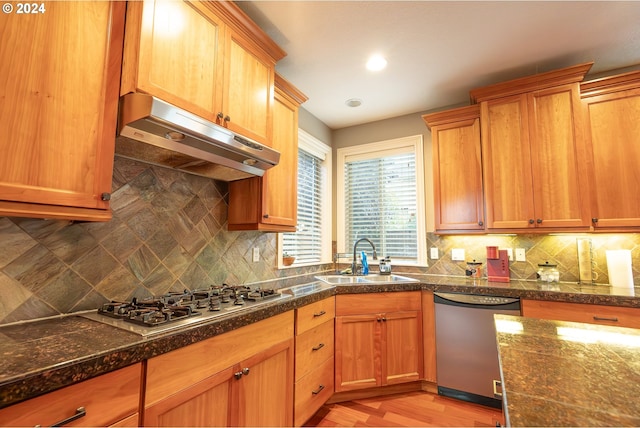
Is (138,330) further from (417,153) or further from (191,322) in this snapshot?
(417,153)

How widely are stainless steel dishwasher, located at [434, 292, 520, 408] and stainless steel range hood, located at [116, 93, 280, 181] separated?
6.08 ft

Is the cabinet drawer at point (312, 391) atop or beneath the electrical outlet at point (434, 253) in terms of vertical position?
beneath

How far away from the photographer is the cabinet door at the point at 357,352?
238 centimetres

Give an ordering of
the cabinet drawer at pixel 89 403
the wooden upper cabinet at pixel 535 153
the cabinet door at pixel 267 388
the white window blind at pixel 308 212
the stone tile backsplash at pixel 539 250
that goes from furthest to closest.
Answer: the white window blind at pixel 308 212, the stone tile backsplash at pixel 539 250, the wooden upper cabinet at pixel 535 153, the cabinet door at pixel 267 388, the cabinet drawer at pixel 89 403

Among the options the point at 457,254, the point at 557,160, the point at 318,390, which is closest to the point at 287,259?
the point at 318,390

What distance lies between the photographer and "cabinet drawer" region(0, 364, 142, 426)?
78 cm

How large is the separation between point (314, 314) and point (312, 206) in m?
1.57

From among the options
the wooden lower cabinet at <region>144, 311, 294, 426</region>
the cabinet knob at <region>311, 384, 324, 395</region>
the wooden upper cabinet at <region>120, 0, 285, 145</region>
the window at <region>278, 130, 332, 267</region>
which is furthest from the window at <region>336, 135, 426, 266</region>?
the wooden lower cabinet at <region>144, 311, 294, 426</region>

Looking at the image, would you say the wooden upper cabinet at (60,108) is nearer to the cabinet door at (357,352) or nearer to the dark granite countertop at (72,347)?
the dark granite countertop at (72,347)

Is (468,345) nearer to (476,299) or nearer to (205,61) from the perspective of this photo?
(476,299)

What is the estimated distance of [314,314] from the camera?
82.0 inches

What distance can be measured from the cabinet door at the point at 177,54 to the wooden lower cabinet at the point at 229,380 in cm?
116

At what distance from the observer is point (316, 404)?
2.06 metres

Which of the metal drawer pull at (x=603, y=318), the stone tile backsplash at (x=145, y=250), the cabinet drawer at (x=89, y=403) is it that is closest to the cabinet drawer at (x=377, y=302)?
the stone tile backsplash at (x=145, y=250)
